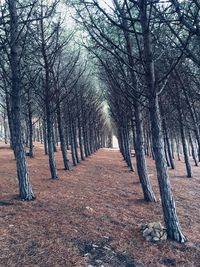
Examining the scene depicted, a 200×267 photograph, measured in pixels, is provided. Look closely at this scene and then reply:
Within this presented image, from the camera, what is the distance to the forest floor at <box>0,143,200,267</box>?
5.87 m

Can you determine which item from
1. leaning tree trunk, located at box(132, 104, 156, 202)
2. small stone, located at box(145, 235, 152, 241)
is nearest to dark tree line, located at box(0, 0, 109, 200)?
leaning tree trunk, located at box(132, 104, 156, 202)

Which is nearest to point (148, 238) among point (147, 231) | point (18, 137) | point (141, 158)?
point (147, 231)

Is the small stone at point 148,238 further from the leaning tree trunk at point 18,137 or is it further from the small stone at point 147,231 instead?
the leaning tree trunk at point 18,137

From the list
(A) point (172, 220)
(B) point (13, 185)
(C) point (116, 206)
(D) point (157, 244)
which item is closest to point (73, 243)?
(D) point (157, 244)

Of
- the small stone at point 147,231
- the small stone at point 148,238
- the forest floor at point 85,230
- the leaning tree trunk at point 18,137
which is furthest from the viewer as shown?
the leaning tree trunk at point 18,137

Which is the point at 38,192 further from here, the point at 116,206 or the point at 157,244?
the point at 157,244

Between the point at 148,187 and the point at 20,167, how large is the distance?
4.56 metres

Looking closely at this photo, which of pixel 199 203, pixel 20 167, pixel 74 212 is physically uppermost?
pixel 20 167

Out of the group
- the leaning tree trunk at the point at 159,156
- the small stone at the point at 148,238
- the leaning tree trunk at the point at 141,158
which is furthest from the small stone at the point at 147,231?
the leaning tree trunk at the point at 141,158

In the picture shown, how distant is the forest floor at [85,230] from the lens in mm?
5867

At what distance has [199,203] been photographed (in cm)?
1140

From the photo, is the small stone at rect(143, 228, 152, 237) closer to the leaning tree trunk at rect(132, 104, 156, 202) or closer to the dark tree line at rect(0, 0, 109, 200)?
the leaning tree trunk at rect(132, 104, 156, 202)

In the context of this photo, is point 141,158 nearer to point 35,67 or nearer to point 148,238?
point 148,238

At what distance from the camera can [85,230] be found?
718cm
